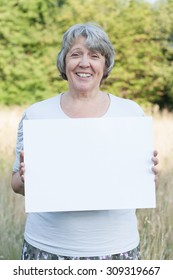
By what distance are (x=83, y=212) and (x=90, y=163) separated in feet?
0.60

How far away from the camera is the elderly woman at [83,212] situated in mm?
1861

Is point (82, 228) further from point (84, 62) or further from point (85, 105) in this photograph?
point (84, 62)

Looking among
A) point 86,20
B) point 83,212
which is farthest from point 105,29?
point 83,212

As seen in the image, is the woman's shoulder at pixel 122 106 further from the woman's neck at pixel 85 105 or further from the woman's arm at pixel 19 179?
the woman's arm at pixel 19 179

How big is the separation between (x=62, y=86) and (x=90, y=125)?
1129 cm

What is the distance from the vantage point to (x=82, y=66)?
187cm

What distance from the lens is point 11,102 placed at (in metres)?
14.1

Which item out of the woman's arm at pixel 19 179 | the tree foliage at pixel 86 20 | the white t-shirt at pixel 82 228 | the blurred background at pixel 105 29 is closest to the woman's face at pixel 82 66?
the white t-shirt at pixel 82 228

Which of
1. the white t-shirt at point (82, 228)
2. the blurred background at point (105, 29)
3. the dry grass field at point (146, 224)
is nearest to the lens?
the white t-shirt at point (82, 228)

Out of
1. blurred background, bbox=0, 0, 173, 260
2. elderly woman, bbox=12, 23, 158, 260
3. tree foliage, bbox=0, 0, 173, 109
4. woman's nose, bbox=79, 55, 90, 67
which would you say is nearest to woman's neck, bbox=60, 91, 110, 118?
elderly woman, bbox=12, 23, 158, 260

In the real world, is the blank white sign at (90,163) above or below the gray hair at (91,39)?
below

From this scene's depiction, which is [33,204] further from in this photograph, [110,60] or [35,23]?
[35,23]

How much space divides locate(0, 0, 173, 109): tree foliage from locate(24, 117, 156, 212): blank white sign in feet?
37.6

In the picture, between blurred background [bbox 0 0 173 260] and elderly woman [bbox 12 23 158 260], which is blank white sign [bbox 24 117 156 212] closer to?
elderly woman [bbox 12 23 158 260]
